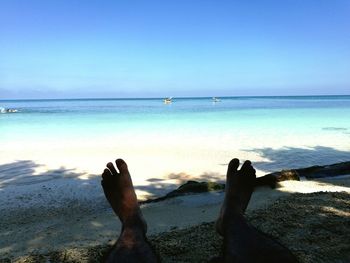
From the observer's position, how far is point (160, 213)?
15.3 feet

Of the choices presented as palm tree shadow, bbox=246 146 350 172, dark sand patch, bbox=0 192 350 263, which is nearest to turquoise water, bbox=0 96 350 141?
palm tree shadow, bbox=246 146 350 172

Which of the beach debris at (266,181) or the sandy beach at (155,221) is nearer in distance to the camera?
the sandy beach at (155,221)

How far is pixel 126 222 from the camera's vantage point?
2.23 m

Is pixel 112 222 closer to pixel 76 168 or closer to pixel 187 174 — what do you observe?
pixel 187 174

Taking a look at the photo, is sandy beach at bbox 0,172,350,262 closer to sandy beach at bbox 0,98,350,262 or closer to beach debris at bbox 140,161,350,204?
sandy beach at bbox 0,98,350,262

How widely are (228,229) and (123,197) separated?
2.91ft

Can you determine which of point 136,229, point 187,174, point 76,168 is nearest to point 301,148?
point 187,174

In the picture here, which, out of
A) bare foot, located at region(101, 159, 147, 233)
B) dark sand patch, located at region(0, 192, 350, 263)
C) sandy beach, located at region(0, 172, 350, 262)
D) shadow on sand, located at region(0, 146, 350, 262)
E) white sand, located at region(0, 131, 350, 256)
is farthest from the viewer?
white sand, located at region(0, 131, 350, 256)

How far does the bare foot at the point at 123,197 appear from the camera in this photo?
7.50ft

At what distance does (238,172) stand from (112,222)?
2.00 metres

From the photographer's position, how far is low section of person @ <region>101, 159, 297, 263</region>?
5.64 ft

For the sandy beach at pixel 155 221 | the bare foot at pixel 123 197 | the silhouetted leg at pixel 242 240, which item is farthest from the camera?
the sandy beach at pixel 155 221

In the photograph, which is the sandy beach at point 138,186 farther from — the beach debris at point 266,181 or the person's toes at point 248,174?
the person's toes at point 248,174

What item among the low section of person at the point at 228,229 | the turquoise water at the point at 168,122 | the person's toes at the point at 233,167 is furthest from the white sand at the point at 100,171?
the turquoise water at the point at 168,122
